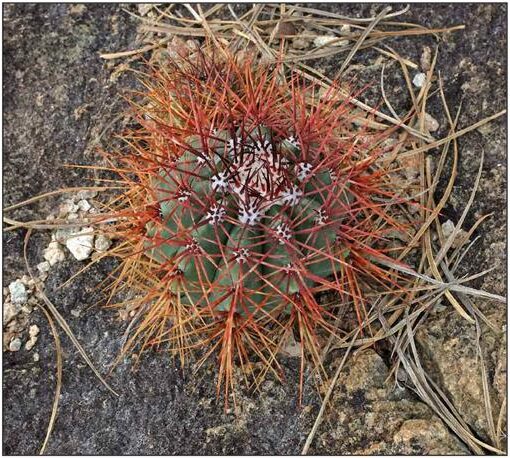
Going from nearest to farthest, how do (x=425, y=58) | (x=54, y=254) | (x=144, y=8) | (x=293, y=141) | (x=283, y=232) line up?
1. (x=283, y=232)
2. (x=293, y=141)
3. (x=54, y=254)
4. (x=425, y=58)
5. (x=144, y=8)

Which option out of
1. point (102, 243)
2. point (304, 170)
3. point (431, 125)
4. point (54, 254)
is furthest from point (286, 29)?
point (54, 254)

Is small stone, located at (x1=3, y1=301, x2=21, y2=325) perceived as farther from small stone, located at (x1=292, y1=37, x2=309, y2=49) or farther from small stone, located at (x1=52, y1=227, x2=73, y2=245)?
small stone, located at (x1=292, y1=37, x2=309, y2=49)

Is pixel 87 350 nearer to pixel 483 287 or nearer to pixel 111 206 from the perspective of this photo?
pixel 111 206

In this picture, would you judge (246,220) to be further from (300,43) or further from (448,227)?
(300,43)

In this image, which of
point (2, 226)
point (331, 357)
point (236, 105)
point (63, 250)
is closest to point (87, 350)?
point (63, 250)

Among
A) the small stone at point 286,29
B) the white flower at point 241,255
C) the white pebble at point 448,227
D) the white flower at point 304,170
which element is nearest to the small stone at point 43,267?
the white flower at point 241,255
